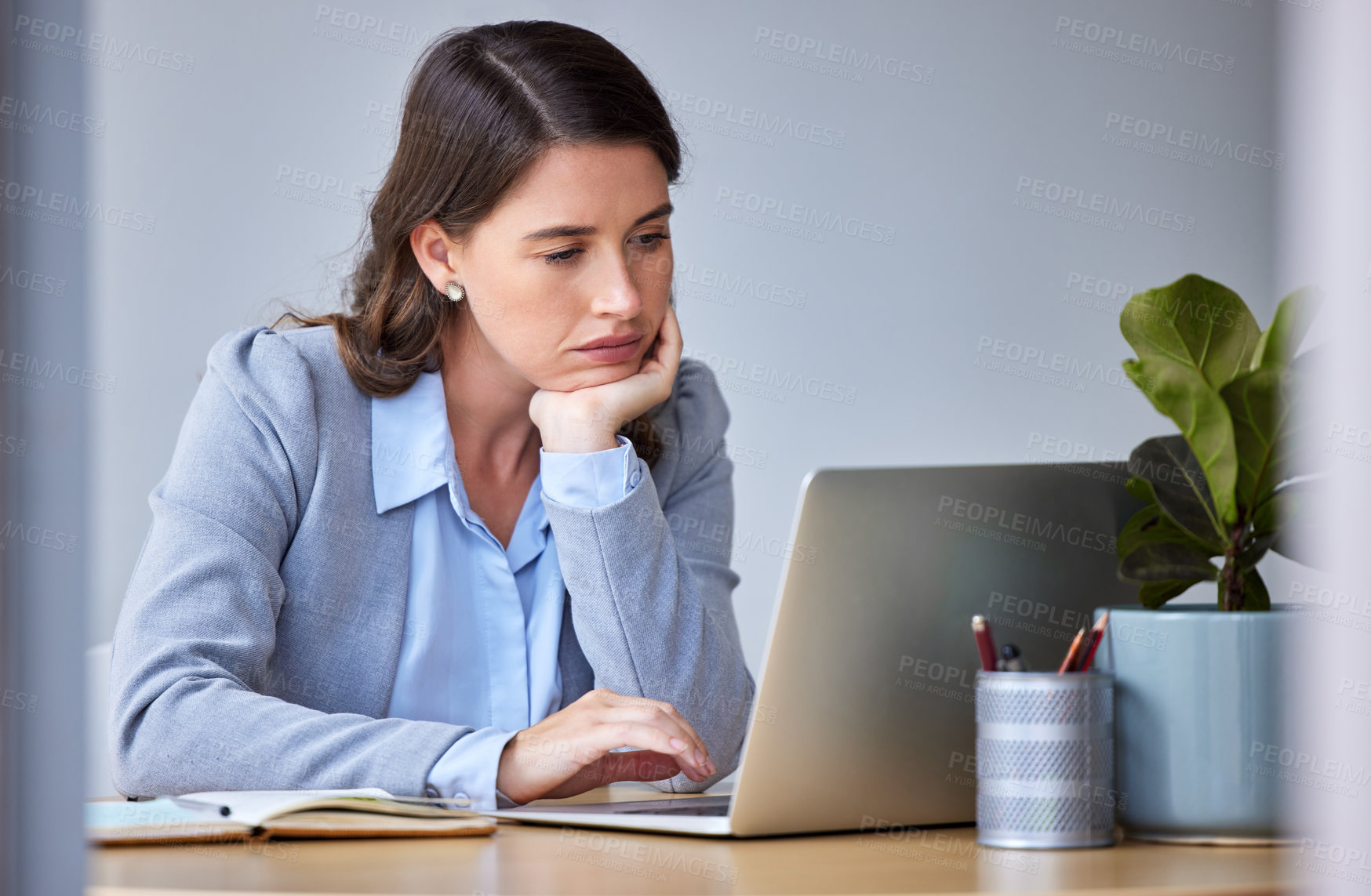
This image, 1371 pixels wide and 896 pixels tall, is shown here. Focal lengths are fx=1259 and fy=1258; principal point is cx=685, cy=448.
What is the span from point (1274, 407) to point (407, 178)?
1.10m

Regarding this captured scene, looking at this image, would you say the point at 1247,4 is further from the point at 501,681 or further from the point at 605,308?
the point at 501,681

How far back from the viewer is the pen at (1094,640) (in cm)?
80

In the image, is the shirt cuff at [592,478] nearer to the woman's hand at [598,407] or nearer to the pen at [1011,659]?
the woman's hand at [598,407]

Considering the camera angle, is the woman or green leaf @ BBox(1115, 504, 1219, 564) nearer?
green leaf @ BBox(1115, 504, 1219, 564)

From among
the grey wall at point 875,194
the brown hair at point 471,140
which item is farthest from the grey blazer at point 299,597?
the grey wall at point 875,194

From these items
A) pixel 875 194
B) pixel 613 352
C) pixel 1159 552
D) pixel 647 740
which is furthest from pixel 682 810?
pixel 875 194

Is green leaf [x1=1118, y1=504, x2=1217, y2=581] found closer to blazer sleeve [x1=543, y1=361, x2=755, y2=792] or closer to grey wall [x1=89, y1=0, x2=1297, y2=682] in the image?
blazer sleeve [x1=543, y1=361, x2=755, y2=792]

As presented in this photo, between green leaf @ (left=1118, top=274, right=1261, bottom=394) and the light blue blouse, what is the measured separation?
2.09ft

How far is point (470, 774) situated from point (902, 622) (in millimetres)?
364

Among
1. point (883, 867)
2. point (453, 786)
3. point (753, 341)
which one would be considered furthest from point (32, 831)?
point (753, 341)

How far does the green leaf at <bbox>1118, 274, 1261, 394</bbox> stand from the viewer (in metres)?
0.83

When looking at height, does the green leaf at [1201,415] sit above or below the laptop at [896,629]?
above

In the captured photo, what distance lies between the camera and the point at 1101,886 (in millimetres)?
643

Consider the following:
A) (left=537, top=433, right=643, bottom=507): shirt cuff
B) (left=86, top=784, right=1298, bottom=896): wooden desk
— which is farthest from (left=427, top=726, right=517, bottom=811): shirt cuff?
(left=537, top=433, right=643, bottom=507): shirt cuff
